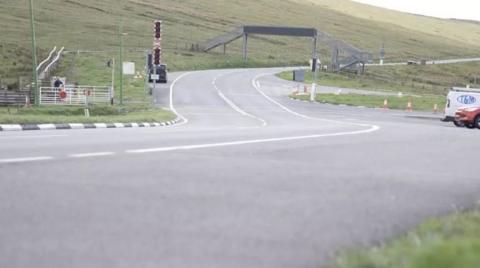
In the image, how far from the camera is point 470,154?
60.4 feet

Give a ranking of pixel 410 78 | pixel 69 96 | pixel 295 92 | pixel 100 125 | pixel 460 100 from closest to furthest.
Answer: pixel 100 125
pixel 460 100
pixel 69 96
pixel 295 92
pixel 410 78

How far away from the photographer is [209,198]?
9.66 meters

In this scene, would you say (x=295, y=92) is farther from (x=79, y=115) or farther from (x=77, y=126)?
(x=77, y=126)

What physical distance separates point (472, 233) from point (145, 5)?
15153cm

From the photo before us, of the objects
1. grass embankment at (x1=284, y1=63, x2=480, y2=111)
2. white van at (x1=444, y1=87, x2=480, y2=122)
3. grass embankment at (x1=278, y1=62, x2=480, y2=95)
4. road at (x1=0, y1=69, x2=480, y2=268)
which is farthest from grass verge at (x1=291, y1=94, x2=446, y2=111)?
road at (x1=0, y1=69, x2=480, y2=268)

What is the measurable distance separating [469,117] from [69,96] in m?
23.9

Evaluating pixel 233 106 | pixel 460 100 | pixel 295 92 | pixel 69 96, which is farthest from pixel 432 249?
pixel 295 92

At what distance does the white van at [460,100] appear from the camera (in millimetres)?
38969

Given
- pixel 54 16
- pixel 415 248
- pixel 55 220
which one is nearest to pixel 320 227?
pixel 415 248

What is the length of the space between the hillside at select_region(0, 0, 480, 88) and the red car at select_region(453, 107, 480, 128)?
129ft

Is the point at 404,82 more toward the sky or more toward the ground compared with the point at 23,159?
more toward the ground

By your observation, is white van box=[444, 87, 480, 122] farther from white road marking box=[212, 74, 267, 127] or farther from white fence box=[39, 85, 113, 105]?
white fence box=[39, 85, 113, 105]

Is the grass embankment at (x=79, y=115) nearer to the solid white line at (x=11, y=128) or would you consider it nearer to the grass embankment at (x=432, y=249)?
the solid white line at (x=11, y=128)

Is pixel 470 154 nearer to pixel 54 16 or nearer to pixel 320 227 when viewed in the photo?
pixel 320 227
